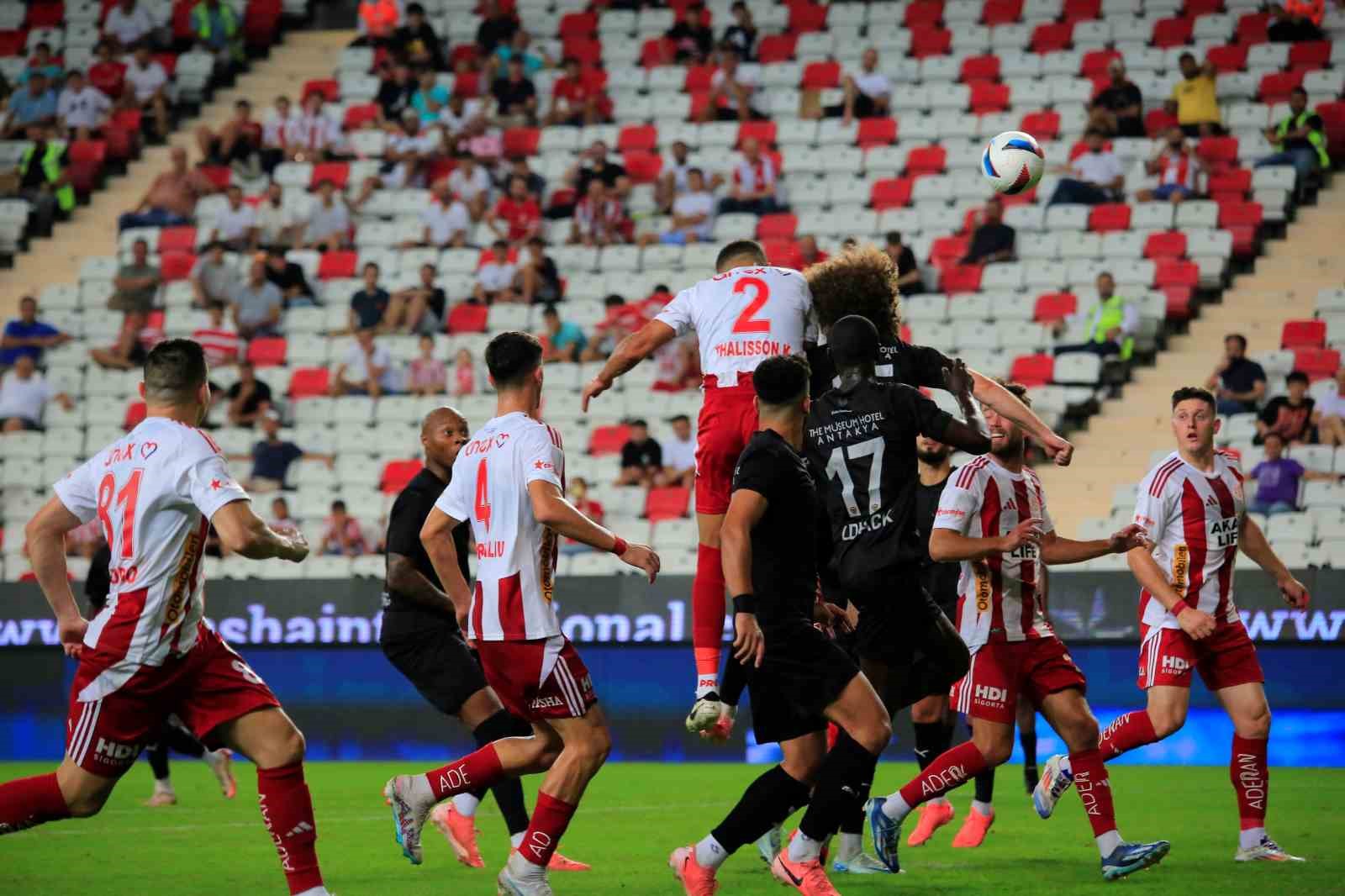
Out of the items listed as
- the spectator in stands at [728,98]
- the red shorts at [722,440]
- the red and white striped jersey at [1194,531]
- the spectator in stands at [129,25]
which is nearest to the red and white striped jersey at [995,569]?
the red and white striped jersey at [1194,531]

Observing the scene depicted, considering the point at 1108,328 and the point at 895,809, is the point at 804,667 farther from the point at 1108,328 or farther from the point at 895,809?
the point at 1108,328

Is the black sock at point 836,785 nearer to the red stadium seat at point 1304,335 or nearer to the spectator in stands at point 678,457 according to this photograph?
the spectator in stands at point 678,457

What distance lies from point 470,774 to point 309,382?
45.4ft

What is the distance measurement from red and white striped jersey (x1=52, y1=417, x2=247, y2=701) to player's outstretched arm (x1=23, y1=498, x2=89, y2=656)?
0.15 meters

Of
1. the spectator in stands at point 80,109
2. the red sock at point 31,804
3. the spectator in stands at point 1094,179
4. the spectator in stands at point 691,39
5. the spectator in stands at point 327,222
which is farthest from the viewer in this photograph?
the spectator in stands at point 80,109

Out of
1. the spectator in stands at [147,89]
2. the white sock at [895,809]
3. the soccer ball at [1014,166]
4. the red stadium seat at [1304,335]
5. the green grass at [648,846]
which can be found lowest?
the green grass at [648,846]

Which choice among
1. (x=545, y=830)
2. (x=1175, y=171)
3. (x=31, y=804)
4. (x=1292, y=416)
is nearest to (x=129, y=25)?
(x=1175, y=171)

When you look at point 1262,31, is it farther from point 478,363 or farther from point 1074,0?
point 478,363

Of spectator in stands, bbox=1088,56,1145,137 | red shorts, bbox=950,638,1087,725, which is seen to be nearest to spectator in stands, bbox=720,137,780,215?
spectator in stands, bbox=1088,56,1145,137

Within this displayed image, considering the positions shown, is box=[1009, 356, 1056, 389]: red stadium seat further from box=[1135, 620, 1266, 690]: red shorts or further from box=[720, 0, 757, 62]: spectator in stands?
box=[1135, 620, 1266, 690]: red shorts

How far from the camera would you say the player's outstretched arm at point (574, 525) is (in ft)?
23.2

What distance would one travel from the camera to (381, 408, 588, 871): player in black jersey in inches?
368

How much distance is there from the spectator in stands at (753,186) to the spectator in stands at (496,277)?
2.63m

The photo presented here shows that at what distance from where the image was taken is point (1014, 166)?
1064 cm
